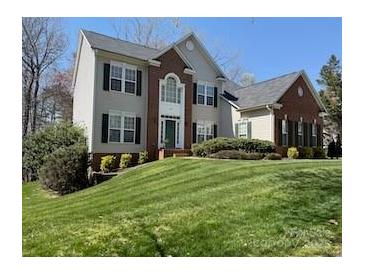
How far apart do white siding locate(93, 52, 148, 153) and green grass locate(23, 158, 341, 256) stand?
3938 mm

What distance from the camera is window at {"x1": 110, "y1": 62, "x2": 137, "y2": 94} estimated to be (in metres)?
13.1

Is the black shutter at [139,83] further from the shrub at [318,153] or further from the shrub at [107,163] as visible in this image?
the shrub at [318,153]

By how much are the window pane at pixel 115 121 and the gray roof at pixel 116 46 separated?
232 cm

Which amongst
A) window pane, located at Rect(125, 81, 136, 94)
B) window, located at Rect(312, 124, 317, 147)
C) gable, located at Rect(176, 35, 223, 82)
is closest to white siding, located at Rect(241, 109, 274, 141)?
gable, located at Rect(176, 35, 223, 82)

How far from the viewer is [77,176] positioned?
1120 cm

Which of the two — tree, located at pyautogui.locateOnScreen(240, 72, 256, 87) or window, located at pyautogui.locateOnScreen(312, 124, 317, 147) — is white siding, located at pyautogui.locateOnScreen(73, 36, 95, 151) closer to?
tree, located at pyautogui.locateOnScreen(240, 72, 256, 87)

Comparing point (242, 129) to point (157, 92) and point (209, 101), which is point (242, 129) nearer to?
point (209, 101)

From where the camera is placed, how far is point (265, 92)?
16.1 meters

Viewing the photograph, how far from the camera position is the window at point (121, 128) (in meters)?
13.1
